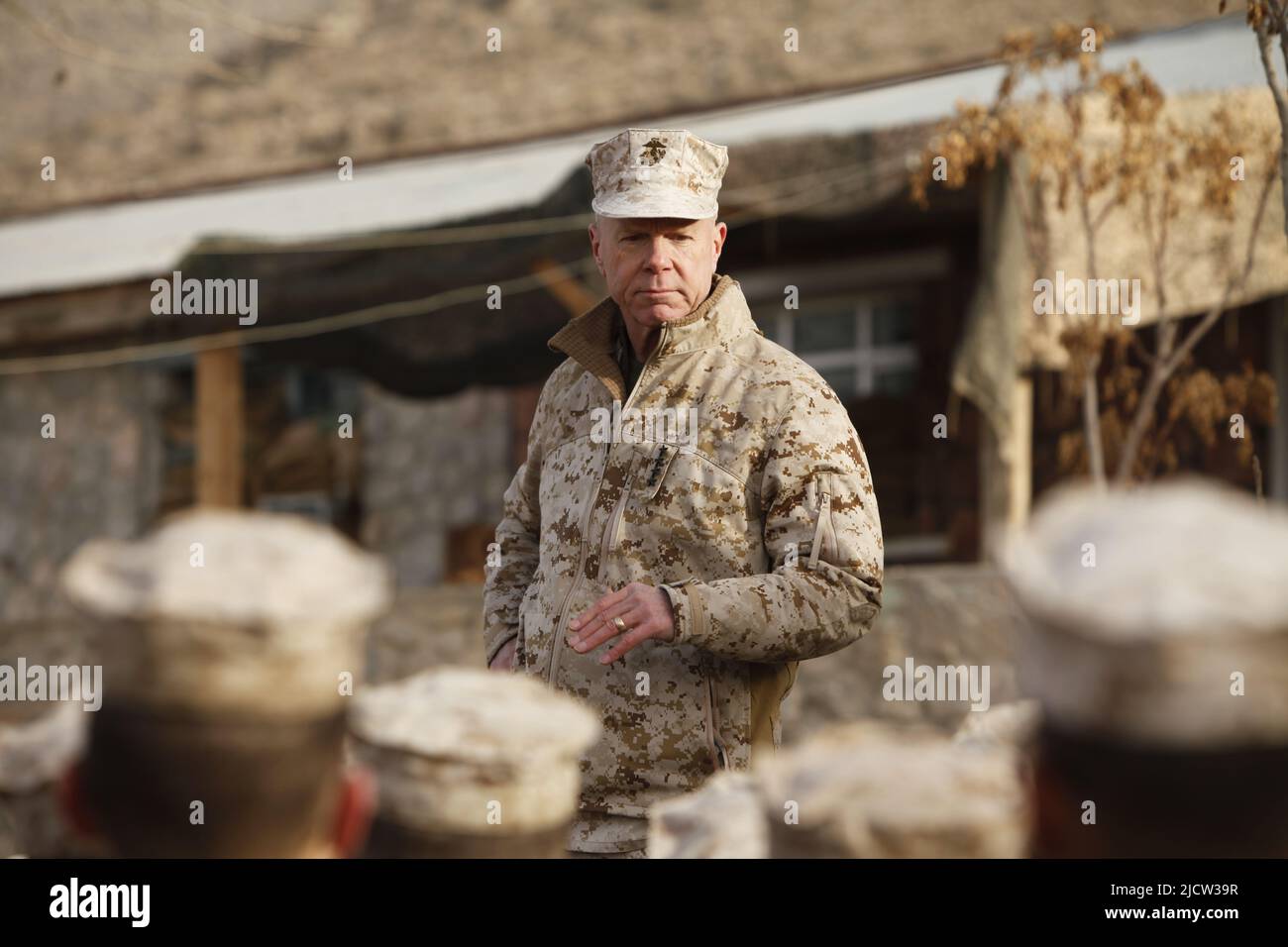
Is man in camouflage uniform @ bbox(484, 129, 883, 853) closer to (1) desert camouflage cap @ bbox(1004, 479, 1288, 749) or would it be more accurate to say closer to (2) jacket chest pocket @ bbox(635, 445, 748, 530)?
(2) jacket chest pocket @ bbox(635, 445, 748, 530)

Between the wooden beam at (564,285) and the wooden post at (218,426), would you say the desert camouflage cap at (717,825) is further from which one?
the wooden post at (218,426)

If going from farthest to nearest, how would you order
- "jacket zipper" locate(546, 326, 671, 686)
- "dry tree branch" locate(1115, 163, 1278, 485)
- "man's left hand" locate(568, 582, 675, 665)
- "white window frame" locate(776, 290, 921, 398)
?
"white window frame" locate(776, 290, 921, 398) < "dry tree branch" locate(1115, 163, 1278, 485) < "jacket zipper" locate(546, 326, 671, 686) < "man's left hand" locate(568, 582, 675, 665)

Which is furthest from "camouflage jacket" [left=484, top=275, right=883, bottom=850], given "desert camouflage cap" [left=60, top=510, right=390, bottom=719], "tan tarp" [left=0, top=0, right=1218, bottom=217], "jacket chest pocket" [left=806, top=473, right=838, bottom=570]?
"tan tarp" [left=0, top=0, right=1218, bottom=217]

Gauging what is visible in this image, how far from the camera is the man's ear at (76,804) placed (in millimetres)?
1227

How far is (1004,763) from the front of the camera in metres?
1.37

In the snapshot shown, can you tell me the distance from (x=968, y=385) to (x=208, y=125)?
695 cm

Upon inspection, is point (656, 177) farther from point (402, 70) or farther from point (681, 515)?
point (402, 70)

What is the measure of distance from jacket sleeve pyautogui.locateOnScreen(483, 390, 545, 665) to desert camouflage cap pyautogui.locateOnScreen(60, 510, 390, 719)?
1.84 meters

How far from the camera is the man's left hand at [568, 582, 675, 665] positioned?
7.57 feet

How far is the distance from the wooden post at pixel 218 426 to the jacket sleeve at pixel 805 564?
5.91 m

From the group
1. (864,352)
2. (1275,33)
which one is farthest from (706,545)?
(864,352)

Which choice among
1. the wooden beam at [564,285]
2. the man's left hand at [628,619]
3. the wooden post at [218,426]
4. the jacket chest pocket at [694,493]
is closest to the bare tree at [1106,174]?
the wooden beam at [564,285]
